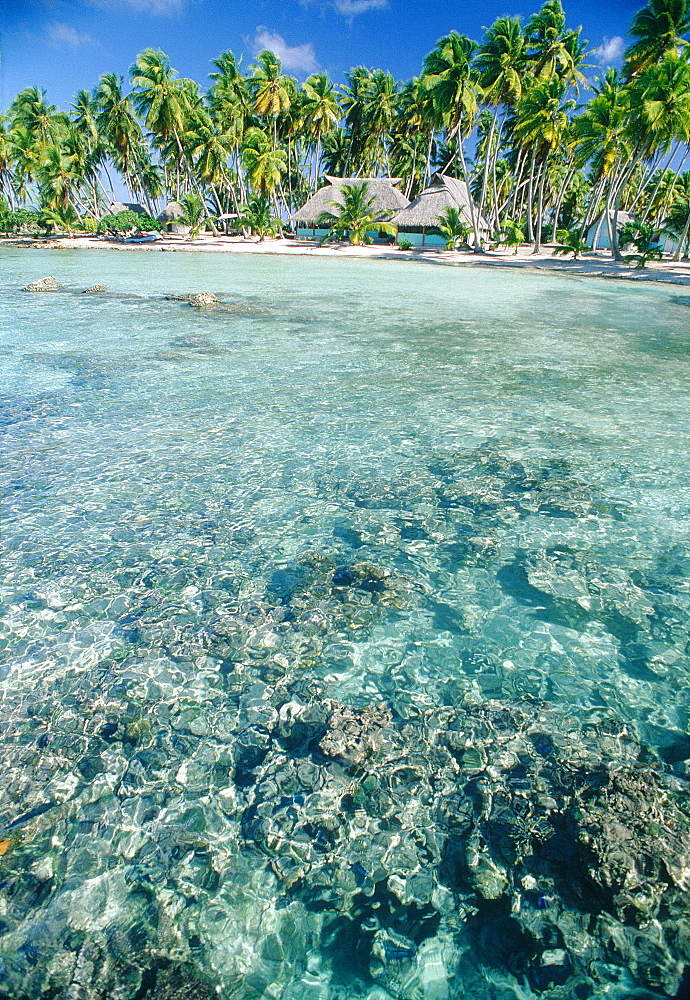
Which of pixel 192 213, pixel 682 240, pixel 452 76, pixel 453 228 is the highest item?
pixel 452 76

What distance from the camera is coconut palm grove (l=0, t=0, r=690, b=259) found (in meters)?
31.3

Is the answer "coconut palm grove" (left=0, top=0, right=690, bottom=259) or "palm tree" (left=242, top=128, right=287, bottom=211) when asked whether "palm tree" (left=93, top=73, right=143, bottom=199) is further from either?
"palm tree" (left=242, top=128, right=287, bottom=211)

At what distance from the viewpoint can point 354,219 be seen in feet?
140

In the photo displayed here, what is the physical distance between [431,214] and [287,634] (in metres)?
48.9

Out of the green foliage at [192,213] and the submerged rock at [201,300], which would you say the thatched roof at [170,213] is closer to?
the green foliage at [192,213]

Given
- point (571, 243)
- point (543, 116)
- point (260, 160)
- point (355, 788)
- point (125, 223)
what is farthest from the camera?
point (125, 223)

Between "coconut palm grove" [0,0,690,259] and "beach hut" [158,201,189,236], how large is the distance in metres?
2.55

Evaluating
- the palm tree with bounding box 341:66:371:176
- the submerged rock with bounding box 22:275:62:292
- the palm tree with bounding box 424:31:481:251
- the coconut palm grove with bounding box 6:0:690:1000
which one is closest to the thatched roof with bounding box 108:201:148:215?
the palm tree with bounding box 341:66:371:176

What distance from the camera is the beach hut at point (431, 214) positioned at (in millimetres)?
45344

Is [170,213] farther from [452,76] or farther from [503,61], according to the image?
[503,61]

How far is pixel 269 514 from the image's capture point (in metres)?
5.22

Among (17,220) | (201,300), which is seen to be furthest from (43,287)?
(17,220)

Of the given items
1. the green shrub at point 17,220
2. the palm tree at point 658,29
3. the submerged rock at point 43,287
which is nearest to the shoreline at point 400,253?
the green shrub at point 17,220

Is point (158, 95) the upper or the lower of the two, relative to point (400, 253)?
upper
